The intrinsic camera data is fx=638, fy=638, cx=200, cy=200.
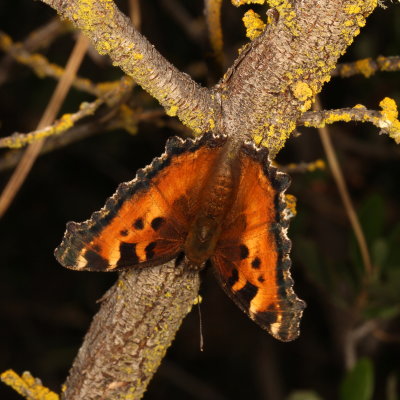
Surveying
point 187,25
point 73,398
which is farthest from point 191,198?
point 187,25

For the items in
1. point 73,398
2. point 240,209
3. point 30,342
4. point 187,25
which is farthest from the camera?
point 30,342

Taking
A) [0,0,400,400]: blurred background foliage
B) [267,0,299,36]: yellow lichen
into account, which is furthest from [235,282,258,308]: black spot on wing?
[0,0,400,400]: blurred background foliage

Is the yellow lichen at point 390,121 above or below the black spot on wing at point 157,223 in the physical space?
above

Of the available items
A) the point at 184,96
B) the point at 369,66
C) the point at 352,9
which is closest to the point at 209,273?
the point at 369,66

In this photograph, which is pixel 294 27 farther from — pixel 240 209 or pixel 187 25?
pixel 187 25

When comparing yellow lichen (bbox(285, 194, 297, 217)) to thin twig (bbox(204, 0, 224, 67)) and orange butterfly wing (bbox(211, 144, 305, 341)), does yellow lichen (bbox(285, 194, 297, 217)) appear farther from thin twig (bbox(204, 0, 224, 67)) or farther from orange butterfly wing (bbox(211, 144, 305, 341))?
thin twig (bbox(204, 0, 224, 67))

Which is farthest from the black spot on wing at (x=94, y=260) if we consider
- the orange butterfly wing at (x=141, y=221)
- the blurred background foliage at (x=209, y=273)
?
the blurred background foliage at (x=209, y=273)

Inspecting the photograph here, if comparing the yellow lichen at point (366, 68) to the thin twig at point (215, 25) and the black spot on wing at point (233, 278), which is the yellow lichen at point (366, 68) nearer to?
the thin twig at point (215, 25)
